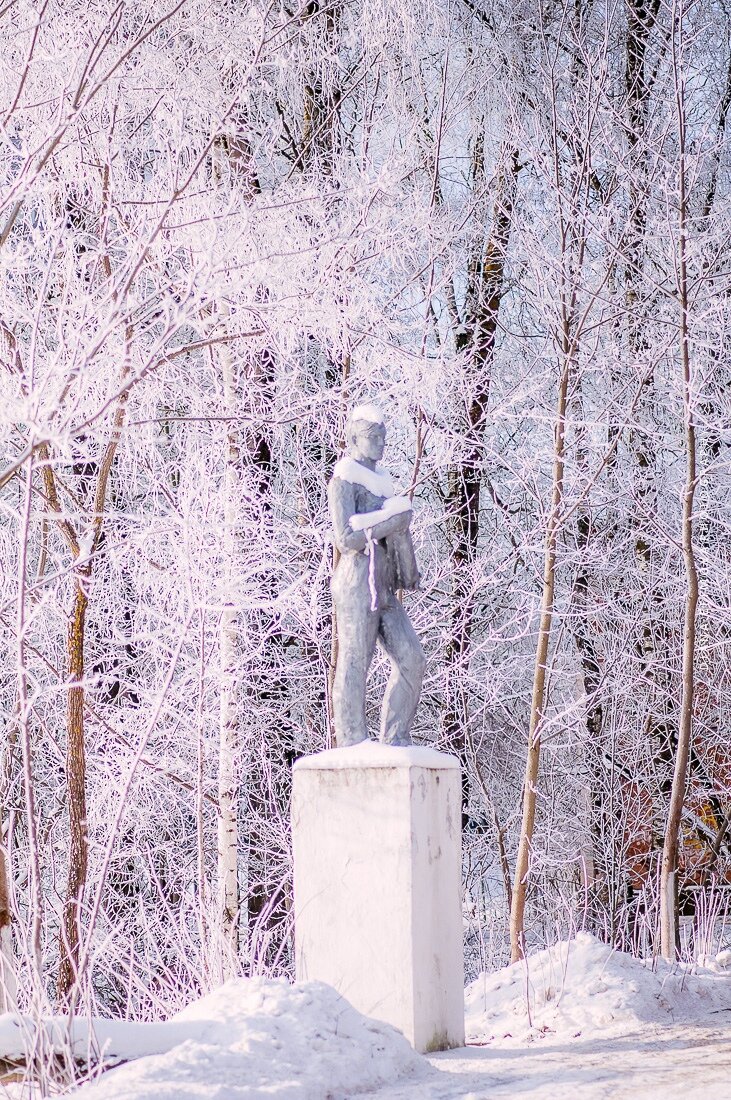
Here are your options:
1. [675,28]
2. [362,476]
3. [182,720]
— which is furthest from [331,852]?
[675,28]

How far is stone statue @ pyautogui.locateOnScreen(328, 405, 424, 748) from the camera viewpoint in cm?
633

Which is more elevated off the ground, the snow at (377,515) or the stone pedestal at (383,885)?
the snow at (377,515)

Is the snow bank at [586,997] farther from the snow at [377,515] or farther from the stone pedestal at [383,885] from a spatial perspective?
the snow at [377,515]

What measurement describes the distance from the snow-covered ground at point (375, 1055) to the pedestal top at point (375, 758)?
3.61ft

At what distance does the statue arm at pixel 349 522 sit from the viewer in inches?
249

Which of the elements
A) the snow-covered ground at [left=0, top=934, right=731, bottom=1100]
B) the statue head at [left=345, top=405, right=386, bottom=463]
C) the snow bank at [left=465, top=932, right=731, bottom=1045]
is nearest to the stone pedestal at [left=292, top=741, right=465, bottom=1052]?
the snow-covered ground at [left=0, top=934, right=731, bottom=1100]

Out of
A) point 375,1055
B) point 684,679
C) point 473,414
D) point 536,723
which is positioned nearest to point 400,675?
point 375,1055

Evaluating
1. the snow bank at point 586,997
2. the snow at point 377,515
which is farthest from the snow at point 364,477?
the snow bank at point 586,997

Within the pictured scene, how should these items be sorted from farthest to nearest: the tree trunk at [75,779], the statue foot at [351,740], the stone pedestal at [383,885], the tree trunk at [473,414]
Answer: the tree trunk at [473,414], the tree trunk at [75,779], the statue foot at [351,740], the stone pedestal at [383,885]

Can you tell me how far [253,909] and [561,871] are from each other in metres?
3.18

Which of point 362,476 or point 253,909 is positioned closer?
point 362,476

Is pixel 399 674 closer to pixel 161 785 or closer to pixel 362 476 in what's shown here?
pixel 362 476

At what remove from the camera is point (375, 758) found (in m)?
5.96

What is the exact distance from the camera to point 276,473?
505 inches
